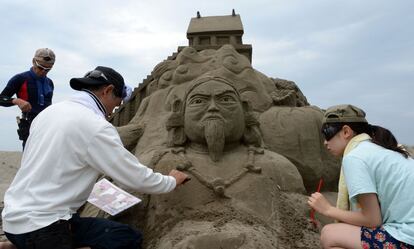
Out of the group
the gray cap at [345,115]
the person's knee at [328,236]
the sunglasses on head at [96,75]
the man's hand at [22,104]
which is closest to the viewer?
the person's knee at [328,236]

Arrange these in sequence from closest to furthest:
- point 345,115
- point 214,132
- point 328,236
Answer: point 328,236, point 345,115, point 214,132

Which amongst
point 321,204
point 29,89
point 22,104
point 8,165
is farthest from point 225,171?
point 8,165

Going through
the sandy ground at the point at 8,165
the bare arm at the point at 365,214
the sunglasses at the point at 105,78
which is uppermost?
the sunglasses at the point at 105,78

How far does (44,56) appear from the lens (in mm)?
4242

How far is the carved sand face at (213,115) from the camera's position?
3.44 m

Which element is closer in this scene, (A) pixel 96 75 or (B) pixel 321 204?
(B) pixel 321 204

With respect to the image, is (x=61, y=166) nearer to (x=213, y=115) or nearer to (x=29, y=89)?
(x=213, y=115)

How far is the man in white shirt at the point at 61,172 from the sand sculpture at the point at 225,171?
0.77 metres

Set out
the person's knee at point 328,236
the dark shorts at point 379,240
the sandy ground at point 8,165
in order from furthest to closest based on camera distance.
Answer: the sandy ground at point 8,165 < the person's knee at point 328,236 < the dark shorts at point 379,240

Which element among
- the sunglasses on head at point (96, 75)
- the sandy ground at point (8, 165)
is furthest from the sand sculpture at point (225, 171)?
the sandy ground at point (8, 165)

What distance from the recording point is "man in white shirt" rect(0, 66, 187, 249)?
7.04 ft

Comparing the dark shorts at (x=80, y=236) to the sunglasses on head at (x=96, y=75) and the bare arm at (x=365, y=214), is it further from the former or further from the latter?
the bare arm at (x=365, y=214)

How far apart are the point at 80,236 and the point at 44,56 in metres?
2.38

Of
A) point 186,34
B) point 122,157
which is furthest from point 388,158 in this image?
point 186,34
